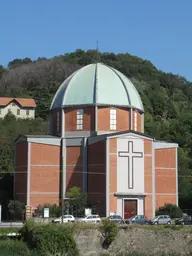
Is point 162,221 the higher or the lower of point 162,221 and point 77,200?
the lower

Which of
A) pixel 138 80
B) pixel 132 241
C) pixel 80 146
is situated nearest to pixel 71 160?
pixel 80 146

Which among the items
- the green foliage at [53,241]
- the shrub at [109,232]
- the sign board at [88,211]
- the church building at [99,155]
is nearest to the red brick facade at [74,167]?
the church building at [99,155]

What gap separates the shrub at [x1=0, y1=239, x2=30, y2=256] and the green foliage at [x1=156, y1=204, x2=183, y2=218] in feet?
73.9

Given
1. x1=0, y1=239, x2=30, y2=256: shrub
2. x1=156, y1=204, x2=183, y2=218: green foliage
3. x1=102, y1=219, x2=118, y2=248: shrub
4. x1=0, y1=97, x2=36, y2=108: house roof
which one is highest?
x1=0, y1=97, x2=36, y2=108: house roof

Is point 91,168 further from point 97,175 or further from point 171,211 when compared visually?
point 171,211

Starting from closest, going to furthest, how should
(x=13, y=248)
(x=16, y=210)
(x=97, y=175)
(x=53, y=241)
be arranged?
1. (x=53, y=241)
2. (x=13, y=248)
3. (x=16, y=210)
4. (x=97, y=175)

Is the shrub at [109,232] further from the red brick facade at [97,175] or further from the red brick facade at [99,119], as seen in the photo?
the red brick facade at [99,119]

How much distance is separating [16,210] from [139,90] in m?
79.4

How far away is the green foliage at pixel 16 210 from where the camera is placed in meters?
58.4

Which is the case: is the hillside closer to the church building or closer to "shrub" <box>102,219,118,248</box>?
the church building

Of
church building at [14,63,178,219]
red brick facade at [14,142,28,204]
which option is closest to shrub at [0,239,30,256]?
church building at [14,63,178,219]

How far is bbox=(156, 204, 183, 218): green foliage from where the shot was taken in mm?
58406

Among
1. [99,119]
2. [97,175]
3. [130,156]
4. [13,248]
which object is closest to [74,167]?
[97,175]

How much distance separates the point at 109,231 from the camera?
40.6 metres
